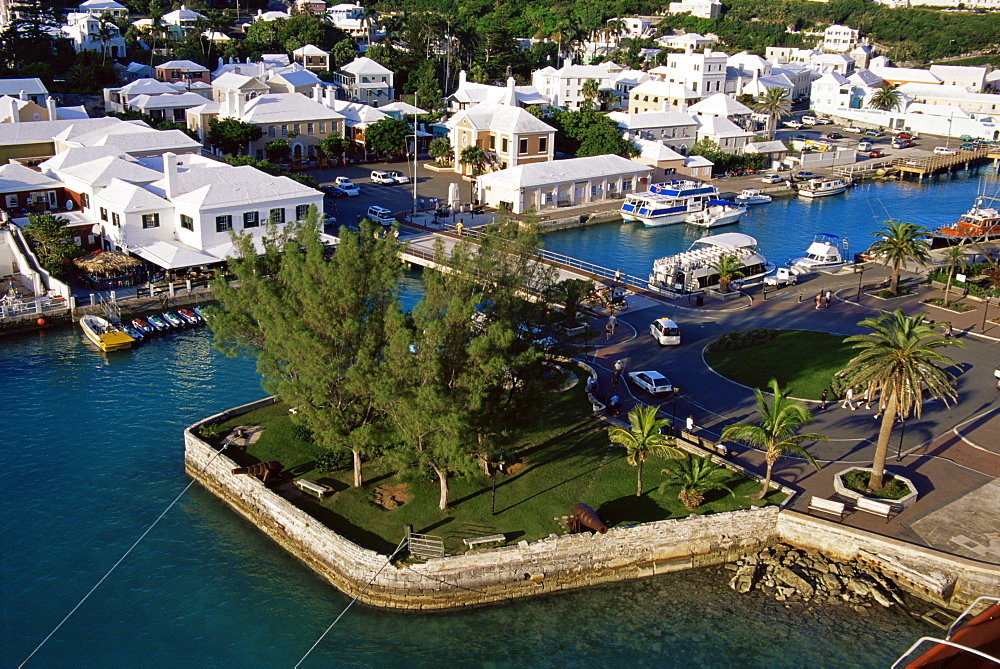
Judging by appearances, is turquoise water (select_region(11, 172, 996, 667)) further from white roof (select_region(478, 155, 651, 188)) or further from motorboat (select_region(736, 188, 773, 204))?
motorboat (select_region(736, 188, 773, 204))

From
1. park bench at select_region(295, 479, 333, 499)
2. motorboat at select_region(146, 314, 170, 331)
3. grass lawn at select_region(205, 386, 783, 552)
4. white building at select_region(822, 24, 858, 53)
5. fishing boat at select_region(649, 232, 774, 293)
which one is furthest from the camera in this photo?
white building at select_region(822, 24, 858, 53)

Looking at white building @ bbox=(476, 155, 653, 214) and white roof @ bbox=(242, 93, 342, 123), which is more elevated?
white roof @ bbox=(242, 93, 342, 123)

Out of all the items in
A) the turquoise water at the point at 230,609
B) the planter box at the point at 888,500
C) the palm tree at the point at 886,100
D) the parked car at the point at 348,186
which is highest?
the palm tree at the point at 886,100

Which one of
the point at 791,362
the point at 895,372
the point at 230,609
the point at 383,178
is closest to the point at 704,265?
the point at 791,362

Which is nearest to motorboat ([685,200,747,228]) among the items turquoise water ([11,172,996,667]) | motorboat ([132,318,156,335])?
motorboat ([132,318,156,335])

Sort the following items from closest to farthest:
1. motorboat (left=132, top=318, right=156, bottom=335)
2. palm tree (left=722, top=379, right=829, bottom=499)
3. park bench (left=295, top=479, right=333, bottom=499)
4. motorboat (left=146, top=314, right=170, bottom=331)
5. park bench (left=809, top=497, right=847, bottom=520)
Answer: park bench (left=809, top=497, right=847, bottom=520)
palm tree (left=722, top=379, right=829, bottom=499)
park bench (left=295, top=479, right=333, bottom=499)
motorboat (left=132, top=318, right=156, bottom=335)
motorboat (left=146, top=314, right=170, bottom=331)

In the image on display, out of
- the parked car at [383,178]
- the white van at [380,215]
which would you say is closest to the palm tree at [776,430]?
the white van at [380,215]

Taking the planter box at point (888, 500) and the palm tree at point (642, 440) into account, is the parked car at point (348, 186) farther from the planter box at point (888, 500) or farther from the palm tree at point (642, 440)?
the planter box at point (888, 500)
